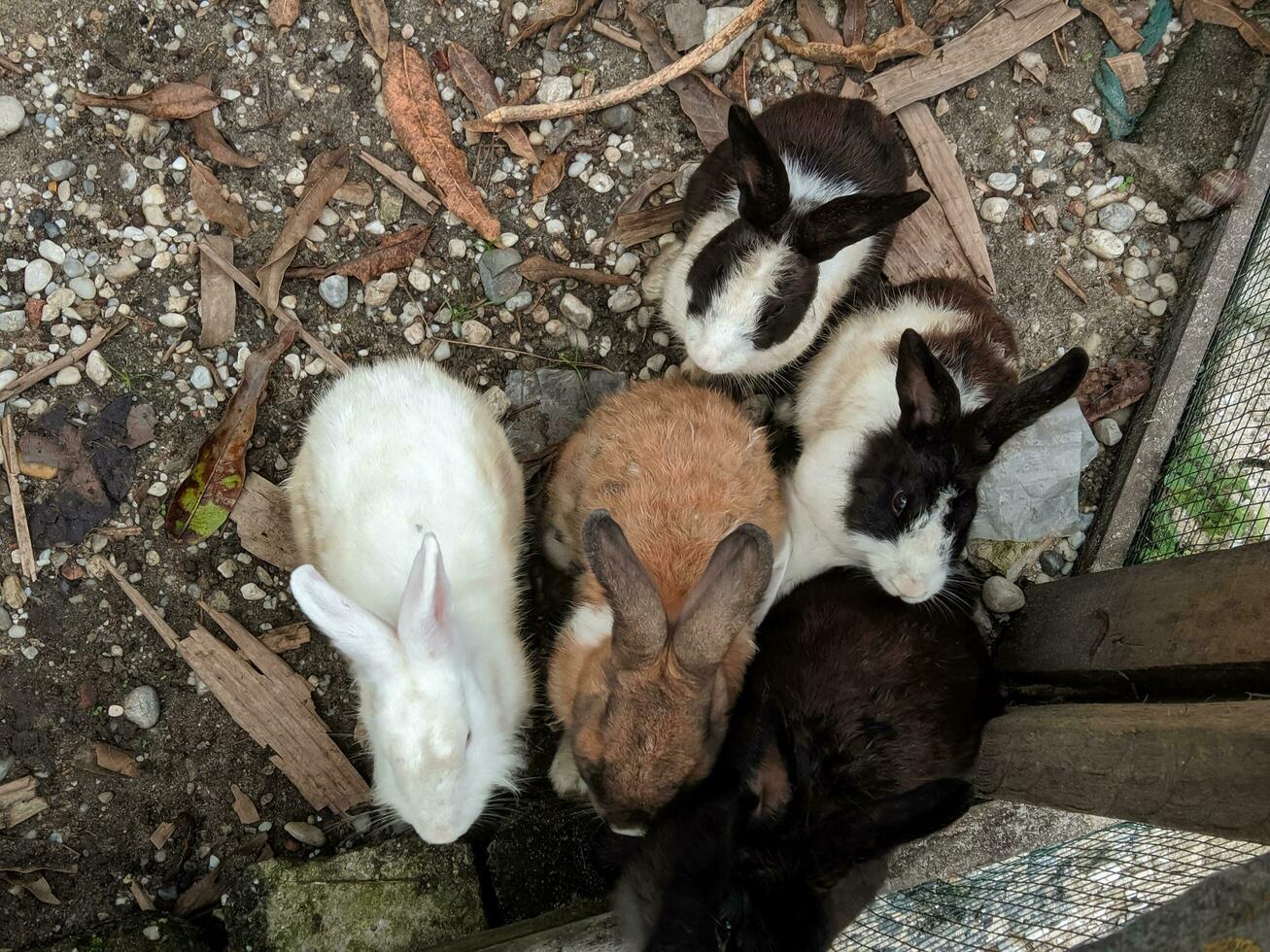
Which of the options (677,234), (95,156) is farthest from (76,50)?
(677,234)

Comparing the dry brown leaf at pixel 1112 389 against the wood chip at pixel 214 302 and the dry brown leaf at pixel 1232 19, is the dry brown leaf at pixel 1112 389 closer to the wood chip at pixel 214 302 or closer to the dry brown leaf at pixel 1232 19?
the dry brown leaf at pixel 1232 19

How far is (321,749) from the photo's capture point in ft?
13.4

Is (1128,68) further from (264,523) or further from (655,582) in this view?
(264,523)

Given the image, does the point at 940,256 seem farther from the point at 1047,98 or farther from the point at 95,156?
the point at 95,156

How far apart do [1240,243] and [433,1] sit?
4.21 metres

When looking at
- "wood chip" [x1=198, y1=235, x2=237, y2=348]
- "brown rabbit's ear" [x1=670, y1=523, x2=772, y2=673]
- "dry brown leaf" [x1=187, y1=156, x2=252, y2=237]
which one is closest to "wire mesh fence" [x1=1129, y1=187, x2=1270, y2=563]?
"brown rabbit's ear" [x1=670, y1=523, x2=772, y2=673]

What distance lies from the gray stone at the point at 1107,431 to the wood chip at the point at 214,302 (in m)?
4.34

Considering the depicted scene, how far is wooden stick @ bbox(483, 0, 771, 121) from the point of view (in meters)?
4.27

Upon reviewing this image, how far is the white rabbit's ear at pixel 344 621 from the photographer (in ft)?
9.22

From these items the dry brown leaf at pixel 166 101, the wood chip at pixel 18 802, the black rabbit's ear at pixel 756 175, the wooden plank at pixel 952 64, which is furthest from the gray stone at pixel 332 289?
the wooden plank at pixel 952 64

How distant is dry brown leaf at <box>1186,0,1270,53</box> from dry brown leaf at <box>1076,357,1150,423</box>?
1788 mm

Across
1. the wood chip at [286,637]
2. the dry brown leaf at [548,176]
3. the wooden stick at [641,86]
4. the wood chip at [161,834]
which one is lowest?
the wood chip at [161,834]

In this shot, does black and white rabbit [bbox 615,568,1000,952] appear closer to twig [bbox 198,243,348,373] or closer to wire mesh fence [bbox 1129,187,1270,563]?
wire mesh fence [bbox 1129,187,1270,563]

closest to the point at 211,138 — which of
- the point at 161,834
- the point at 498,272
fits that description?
the point at 498,272
